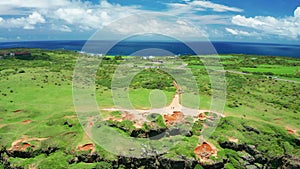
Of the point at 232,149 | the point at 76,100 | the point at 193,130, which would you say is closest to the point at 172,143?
the point at 193,130

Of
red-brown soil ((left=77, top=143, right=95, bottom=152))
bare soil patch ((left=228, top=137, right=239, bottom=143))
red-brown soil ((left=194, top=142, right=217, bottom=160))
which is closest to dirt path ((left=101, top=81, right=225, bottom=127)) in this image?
red-brown soil ((left=77, top=143, right=95, bottom=152))

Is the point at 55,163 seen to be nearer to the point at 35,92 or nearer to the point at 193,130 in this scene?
the point at 193,130

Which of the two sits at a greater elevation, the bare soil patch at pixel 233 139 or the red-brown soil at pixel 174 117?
the red-brown soil at pixel 174 117

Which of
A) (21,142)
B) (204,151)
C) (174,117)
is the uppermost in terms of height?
(174,117)

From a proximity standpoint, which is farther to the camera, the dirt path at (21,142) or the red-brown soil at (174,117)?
the red-brown soil at (174,117)

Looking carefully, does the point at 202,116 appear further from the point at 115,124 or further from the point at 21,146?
the point at 21,146

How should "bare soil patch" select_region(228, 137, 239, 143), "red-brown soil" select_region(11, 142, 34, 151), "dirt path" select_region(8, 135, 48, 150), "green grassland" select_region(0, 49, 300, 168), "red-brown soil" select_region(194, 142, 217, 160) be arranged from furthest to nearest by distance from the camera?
"bare soil patch" select_region(228, 137, 239, 143)
"red-brown soil" select_region(194, 142, 217, 160)
"dirt path" select_region(8, 135, 48, 150)
"red-brown soil" select_region(11, 142, 34, 151)
"green grassland" select_region(0, 49, 300, 168)

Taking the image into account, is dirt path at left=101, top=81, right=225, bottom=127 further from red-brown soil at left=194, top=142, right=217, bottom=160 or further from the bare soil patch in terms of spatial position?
red-brown soil at left=194, top=142, right=217, bottom=160

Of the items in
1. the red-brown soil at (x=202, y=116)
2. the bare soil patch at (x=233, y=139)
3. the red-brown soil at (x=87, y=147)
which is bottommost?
the bare soil patch at (x=233, y=139)

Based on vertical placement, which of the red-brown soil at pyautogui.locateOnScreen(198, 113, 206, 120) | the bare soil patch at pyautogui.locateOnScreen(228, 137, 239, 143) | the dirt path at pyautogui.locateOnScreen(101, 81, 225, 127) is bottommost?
the bare soil patch at pyautogui.locateOnScreen(228, 137, 239, 143)

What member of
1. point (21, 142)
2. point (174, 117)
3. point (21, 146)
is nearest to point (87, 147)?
point (21, 146)

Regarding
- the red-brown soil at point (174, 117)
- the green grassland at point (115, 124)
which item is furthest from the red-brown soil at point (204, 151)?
the red-brown soil at point (174, 117)

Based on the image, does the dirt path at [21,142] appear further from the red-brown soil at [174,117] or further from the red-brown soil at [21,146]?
the red-brown soil at [174,117]
